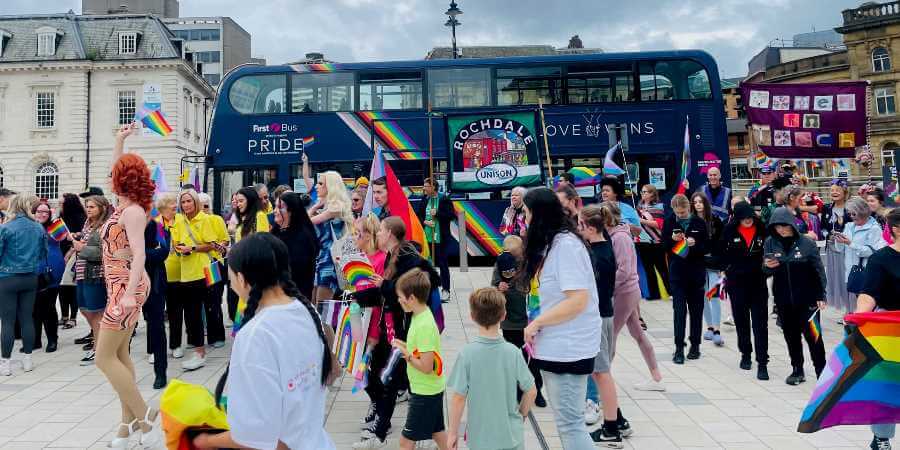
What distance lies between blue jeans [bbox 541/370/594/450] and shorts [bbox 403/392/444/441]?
77 cm

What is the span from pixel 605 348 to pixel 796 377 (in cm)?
278

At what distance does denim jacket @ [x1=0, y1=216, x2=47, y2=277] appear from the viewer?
6.46 m

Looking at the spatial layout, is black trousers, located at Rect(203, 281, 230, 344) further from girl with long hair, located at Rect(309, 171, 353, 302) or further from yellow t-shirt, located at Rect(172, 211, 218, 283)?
girl with long hair, located at Rect(309, 171, 353, 302)

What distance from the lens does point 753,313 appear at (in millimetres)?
6363

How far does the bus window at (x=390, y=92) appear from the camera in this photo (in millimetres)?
13117

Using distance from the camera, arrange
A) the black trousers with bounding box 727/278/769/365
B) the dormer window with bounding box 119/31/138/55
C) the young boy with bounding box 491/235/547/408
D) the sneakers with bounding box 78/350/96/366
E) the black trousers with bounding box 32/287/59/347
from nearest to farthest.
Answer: the young boy with bounding box 491/235/547/408
the black trousers with bounding box 727/278/769/365
the sneakers with bounding box 78/350/96/366
the black trousers with bounding box 32/287/59/347
the dormer window with bounding box 119/31/138/55

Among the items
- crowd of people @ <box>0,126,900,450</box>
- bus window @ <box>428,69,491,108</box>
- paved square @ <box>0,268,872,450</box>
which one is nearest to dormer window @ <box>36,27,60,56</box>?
bus window @ <box>428,69,491,108</box>

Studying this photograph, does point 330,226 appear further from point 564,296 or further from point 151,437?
point 564,296

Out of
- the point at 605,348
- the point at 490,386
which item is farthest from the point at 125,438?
the point at 605,348

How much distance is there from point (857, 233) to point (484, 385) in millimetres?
6374

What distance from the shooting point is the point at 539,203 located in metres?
3.54

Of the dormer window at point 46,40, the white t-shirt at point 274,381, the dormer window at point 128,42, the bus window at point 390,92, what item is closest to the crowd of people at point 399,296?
the white t-shirt at point 274,381

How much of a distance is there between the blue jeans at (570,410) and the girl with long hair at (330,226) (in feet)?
9.70

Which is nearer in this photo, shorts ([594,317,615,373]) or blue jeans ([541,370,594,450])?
blue jeans ([541,370,594,450])
